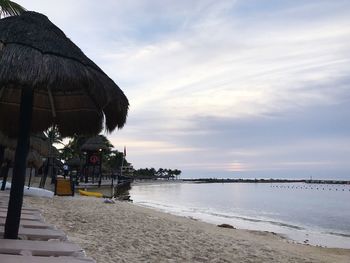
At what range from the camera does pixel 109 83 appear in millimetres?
5027

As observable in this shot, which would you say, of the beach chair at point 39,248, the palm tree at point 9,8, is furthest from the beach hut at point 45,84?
the palm tree at point 9,8

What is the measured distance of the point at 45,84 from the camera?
180 inches

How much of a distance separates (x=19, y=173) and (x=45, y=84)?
1.20m

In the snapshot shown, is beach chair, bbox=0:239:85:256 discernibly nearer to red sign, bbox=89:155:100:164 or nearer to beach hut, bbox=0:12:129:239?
beach hut, bbox=0:12:129:239

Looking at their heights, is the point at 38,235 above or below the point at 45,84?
below

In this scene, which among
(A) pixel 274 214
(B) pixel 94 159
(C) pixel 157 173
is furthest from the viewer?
(C) pixel 157 173

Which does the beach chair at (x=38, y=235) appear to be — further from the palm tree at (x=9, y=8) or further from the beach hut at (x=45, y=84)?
the palm tree at (x=9, y=8)

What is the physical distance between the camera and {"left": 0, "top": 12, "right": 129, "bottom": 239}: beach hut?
4531 mm

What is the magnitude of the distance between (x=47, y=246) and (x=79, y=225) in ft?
20.2

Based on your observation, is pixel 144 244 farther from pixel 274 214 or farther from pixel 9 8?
pixel 274 214

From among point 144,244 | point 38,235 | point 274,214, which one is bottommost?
point 144,244

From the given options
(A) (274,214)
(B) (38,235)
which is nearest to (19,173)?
(B) (38,235)

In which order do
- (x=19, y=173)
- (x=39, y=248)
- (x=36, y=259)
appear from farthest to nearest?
(x=19, y=173) < (x=39, y=248) < (x=36, y=259)

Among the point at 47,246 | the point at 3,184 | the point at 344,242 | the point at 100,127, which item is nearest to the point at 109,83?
the point at 100,127
